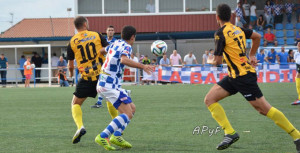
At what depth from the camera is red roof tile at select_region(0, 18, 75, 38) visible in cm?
4397

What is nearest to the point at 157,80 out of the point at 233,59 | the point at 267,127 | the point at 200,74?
the point at 200,74

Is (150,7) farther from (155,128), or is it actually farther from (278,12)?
(155,128)

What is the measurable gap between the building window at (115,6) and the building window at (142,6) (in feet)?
1.74

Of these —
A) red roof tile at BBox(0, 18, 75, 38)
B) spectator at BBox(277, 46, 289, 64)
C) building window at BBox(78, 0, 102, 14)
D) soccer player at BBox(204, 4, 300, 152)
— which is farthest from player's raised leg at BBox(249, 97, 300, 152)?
red roof tile at BBox(0, 18, 75, 38)

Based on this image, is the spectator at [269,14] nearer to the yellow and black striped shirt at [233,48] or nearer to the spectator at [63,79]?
the spectator at [63,79]

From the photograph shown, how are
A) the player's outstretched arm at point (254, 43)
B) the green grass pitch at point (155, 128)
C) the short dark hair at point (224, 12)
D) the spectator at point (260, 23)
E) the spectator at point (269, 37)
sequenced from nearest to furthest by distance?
the short dark hair at point (224, 12), the player's outstretched arm at point (254, 43), the green grass pitch at point (155, 128), the spectator at point (269, 37), the spectator at point (260, 23)

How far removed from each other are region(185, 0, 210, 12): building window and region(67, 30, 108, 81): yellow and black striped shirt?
24796 millimetres

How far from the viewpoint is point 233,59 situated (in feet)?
21.6

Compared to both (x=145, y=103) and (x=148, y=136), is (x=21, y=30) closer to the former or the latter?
(x=145, y=103)

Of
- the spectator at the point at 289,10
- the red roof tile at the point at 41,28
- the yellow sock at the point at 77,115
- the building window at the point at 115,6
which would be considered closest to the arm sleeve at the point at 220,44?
the yellow sock at the point at 77,115

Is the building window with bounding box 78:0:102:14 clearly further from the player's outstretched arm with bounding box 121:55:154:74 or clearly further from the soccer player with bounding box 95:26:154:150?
the player's outstretched arm with bounding box 121:55:154:74

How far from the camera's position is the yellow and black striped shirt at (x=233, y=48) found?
6516 mm

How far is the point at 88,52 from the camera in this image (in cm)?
775

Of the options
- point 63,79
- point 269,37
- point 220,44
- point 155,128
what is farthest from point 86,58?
point 269,37
